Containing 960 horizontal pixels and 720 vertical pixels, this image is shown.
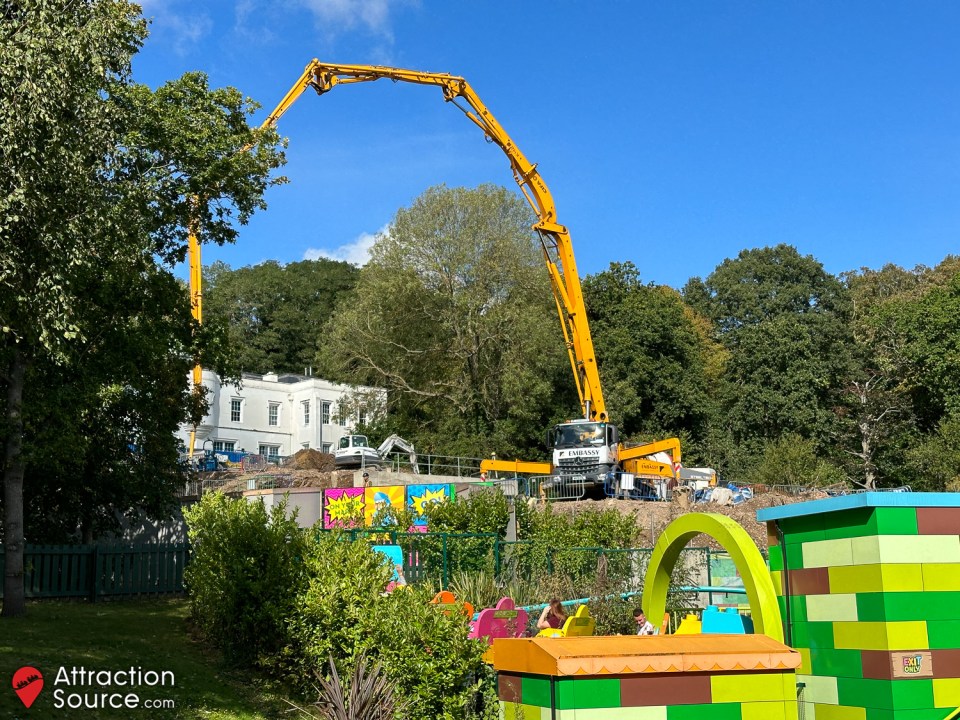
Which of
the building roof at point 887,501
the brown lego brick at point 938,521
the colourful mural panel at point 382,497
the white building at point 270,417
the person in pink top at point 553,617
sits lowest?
the person in pink top at point 553,617

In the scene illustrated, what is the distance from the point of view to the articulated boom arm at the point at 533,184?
33594 millimetres

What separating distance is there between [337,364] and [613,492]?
65.3 feet

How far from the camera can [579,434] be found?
118ft

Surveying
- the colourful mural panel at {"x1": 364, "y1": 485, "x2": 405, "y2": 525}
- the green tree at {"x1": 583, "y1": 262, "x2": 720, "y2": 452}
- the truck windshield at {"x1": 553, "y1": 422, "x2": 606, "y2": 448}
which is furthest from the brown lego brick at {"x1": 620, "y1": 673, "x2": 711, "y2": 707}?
the green tree at {"x1": 583, "y1": 262, "x2": 720, "y2": 452}

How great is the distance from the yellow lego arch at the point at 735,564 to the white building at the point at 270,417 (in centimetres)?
5368

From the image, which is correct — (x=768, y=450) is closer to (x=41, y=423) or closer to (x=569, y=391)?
(x=569, y=391)

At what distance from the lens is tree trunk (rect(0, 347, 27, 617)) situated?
55.9 ft

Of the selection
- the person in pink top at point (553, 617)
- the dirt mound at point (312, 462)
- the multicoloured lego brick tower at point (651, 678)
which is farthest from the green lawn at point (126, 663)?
the dirt mound at point (312, 462)

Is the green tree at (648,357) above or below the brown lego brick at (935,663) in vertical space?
above

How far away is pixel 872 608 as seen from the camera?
830 cm

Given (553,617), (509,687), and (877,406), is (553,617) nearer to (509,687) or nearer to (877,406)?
(509,687)

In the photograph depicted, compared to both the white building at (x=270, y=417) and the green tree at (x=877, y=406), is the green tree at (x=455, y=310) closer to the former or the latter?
the white building at (x=270, y=417)

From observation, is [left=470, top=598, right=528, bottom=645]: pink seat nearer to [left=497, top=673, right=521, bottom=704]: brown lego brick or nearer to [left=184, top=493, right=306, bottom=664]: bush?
[left=184, top=493, right=306, bottom=664]: bush

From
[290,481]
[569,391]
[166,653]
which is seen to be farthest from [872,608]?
[569,391]
